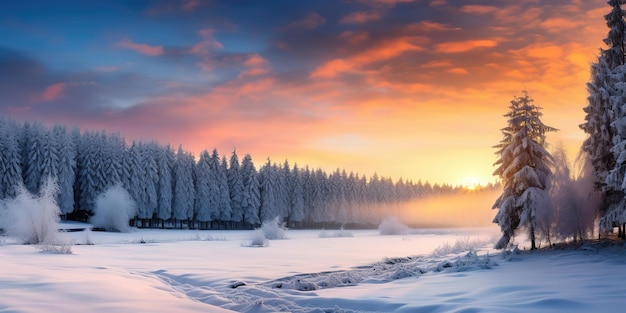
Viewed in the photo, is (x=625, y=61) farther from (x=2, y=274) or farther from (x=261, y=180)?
(x=261, y=180)

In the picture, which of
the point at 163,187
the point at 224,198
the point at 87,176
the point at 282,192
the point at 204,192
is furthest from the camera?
the point at 282,192

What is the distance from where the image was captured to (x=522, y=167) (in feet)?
93.0

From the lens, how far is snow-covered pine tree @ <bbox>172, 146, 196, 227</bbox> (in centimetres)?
→ 8431

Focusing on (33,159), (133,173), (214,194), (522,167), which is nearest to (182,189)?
(214,194)

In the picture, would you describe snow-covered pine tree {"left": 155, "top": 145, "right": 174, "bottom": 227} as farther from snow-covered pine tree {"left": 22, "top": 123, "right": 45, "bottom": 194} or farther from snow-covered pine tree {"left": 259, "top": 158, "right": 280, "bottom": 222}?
snow-covered pine tree {"left": 259, "top": 158, "right": 280, "bottom": 222}

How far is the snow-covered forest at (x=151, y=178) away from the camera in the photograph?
70.8m

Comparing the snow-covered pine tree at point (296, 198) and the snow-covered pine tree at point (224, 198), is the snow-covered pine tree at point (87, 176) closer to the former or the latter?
the snow-covered pine tree at point (224, 198)

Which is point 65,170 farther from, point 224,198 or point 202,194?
point 224,198

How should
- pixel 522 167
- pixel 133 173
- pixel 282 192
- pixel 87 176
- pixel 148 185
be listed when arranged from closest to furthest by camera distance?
pixel 522 167 → pixel 87 176 → pixel 133 173 → pixel 148 185 → pixel 282 192

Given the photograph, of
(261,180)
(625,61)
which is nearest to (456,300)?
(625,61)

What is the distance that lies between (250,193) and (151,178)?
20.2 metres

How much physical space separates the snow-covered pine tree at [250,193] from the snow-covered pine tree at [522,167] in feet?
221

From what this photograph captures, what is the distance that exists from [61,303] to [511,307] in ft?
33.1

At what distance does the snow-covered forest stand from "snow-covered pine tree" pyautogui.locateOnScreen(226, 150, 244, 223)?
0.20 metres
